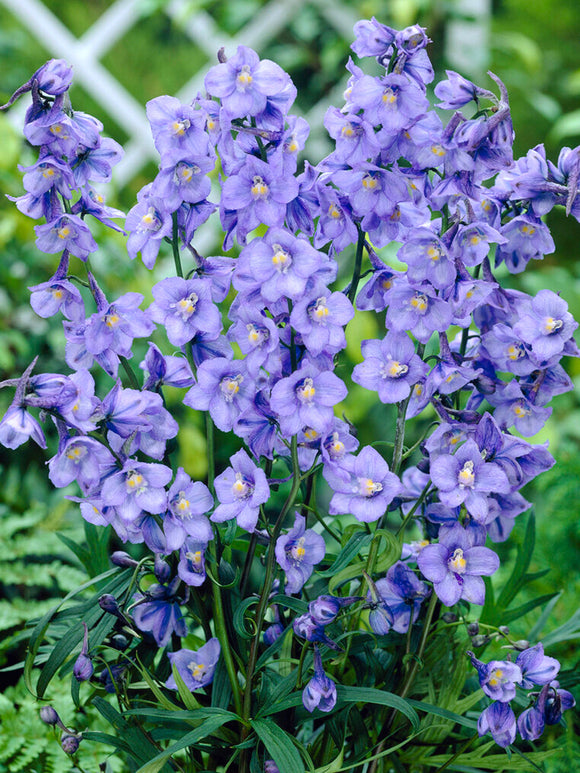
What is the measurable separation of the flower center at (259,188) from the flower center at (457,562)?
0.81 feet

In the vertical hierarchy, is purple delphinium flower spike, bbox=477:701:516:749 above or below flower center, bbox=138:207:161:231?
below

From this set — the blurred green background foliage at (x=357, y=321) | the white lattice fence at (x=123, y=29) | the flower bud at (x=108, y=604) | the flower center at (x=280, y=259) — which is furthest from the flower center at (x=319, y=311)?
the white lattice fence at (x=123, y=29)

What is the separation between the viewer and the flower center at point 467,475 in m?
0.50

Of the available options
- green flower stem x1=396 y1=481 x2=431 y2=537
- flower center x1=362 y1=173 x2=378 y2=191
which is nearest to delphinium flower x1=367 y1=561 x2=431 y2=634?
green flower stem x1=396 y1=481 x2=431 y2=537

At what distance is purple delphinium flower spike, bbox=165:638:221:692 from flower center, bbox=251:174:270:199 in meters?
0.30

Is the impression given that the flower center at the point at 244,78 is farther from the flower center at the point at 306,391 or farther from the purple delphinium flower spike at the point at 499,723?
the purple delphinium flower spike at the point at 499,723

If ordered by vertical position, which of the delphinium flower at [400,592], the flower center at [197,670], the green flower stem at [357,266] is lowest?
the delphinium flower at [400,592]

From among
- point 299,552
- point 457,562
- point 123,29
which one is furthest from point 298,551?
point 123,29

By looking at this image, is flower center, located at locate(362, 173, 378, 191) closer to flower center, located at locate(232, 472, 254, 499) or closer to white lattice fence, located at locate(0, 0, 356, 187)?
flower center, located at locate(232, 472, 254, 499)

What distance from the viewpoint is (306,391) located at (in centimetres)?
48

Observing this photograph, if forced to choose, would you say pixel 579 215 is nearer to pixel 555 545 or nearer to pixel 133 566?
pixel 133 566

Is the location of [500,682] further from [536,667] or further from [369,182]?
[369,182]

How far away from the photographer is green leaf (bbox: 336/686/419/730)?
0.53 meters

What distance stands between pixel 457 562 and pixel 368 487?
0.07m
